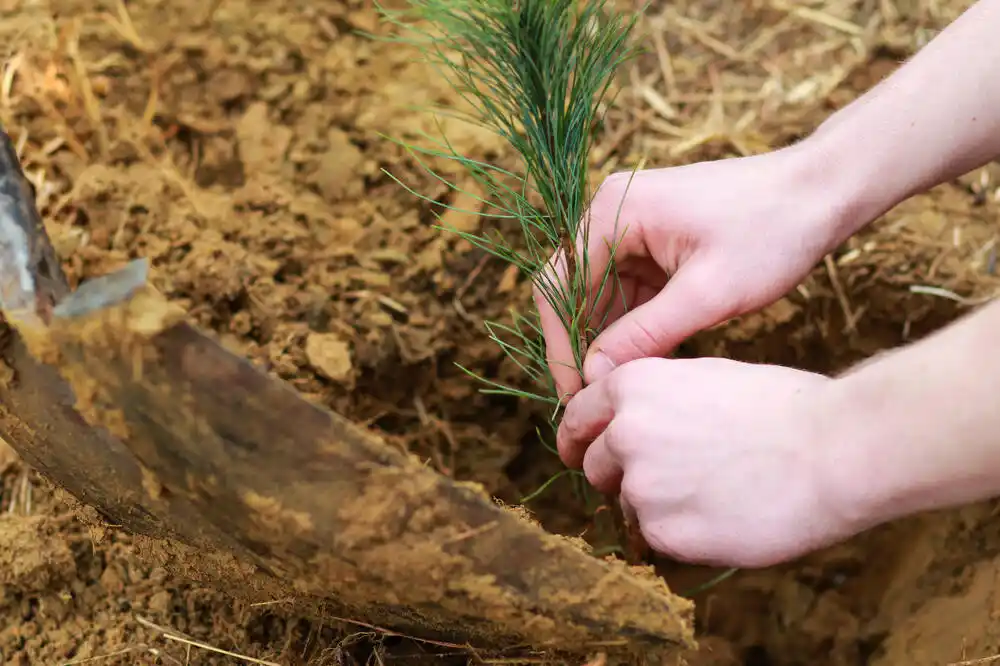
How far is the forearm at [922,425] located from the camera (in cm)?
79

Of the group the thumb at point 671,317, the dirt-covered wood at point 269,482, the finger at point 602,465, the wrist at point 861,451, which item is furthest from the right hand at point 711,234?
the dirt-covered wood at point 269,482

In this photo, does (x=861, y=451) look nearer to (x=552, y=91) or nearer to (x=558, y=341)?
(x=558, y=341)

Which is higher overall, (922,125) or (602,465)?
(922,125)

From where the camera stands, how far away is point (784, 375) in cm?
93

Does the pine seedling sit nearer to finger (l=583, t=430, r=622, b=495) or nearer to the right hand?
the right hand

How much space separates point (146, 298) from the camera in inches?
28.4

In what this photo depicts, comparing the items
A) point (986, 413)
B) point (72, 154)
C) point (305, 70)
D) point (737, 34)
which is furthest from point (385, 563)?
point (737, 34)

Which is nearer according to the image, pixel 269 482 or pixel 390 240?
pixel 269 482

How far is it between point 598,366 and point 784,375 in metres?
0.26

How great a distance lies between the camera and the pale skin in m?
0.82

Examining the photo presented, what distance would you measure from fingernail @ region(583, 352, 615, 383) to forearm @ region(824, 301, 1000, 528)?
31cm

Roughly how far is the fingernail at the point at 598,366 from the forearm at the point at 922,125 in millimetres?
370

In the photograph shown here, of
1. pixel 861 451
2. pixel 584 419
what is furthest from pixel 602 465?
pixel 861 451

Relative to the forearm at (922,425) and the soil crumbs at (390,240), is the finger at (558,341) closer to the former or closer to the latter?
the soil crumbs at (390,240)
